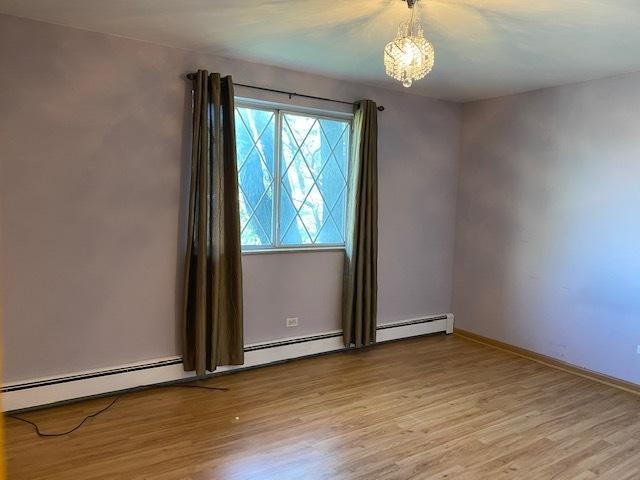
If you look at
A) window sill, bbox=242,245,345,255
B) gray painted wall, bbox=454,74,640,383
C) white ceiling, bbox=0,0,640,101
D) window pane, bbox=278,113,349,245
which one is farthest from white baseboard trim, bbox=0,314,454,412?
white ceiling, bbox=0,0,640,101

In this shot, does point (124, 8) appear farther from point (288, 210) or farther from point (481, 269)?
point (481, 269)

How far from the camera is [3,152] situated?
2760mm

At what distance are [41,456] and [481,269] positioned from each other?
389cm

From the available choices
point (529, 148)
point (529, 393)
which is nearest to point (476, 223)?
point (529, 148)

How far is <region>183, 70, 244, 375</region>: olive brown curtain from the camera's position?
3.27 meters

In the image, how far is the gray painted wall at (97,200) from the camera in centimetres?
282

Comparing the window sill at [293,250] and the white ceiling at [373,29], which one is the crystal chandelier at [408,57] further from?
the window sill at [293,250]

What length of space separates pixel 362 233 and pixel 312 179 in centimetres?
63

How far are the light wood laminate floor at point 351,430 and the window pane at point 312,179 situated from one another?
114 centimetres

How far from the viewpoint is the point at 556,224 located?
4.05 meters

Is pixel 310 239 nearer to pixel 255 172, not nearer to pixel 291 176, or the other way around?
pixel 291 176

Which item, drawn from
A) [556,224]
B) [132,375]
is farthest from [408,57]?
[132,375]

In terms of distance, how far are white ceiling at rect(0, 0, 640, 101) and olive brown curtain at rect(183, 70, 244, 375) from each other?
40cm

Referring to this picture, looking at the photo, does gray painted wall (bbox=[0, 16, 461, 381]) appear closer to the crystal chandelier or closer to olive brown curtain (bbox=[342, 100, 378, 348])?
olive brown curtain (bbox=[342, 100, 378, 348])
